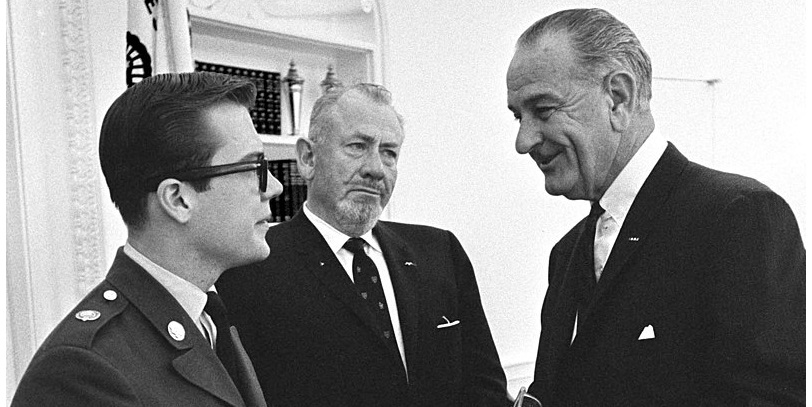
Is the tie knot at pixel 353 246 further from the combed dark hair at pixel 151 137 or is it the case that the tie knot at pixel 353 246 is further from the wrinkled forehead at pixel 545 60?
the combed dark hair at pixel 151 137

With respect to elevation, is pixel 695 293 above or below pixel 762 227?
below

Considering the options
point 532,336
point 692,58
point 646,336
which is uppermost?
point 692,58

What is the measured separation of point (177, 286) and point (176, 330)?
0.12m

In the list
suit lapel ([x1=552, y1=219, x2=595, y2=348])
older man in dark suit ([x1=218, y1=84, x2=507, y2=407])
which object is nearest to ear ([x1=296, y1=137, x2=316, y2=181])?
older man in dark suit ([x1=218, y1=84, x2=507, y2=407])

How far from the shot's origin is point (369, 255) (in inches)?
97.1

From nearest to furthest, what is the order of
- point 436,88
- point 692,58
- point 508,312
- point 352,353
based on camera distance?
point 352,353
point 436,88
point 508,312
point 692,58

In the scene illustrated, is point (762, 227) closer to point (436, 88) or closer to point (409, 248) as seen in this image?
point (409, 248)

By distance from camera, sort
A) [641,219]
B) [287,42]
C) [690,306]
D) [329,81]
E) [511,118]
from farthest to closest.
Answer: [511,118], [329,81], [287,42], [641,219], [690,306]

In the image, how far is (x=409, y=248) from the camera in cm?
252

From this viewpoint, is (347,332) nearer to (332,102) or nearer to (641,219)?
(332,102)

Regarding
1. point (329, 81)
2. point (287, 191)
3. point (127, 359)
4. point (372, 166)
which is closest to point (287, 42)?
point (329, 81)

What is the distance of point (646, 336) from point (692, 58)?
5.34 metres

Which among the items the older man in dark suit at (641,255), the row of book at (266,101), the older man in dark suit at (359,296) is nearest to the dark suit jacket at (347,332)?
the older man in dark suit at (359,296)

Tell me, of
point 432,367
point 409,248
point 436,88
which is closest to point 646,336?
point 432,367
